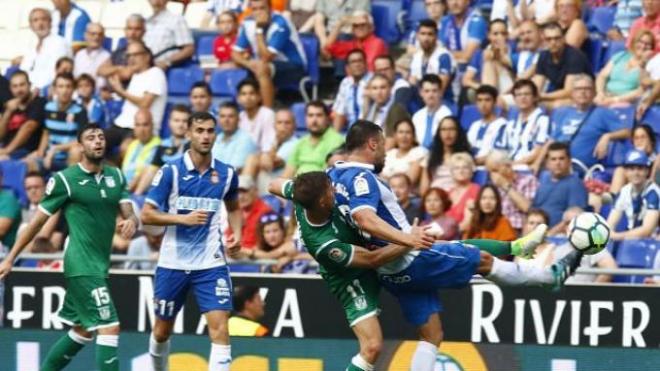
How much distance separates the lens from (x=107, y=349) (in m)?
12.9

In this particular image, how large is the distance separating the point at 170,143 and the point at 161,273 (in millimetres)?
5111

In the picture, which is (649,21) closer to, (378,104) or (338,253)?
(378,104)

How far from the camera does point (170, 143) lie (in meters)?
17.8

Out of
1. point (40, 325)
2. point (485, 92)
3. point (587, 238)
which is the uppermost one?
point (485, 92)

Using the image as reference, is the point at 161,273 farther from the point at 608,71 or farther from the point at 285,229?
the point at 608,71

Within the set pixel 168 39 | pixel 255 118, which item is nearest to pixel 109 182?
pixel 255 118

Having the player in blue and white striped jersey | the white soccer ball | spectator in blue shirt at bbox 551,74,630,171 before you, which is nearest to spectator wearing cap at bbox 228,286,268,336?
the player in blue and white striped jersey

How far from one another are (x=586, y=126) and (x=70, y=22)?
22.0 ft

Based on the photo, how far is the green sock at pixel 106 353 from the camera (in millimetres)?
12836

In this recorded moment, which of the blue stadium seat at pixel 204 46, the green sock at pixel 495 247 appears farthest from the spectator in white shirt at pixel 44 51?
the green sock at pixel 495 247

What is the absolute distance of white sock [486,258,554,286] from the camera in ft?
38.2

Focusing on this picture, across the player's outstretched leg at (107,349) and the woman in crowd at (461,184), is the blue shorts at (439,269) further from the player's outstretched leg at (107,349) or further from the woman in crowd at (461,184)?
the woman in crowd at (461,184)

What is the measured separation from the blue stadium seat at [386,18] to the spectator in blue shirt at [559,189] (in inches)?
158

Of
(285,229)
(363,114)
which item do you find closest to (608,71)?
(363,114)
